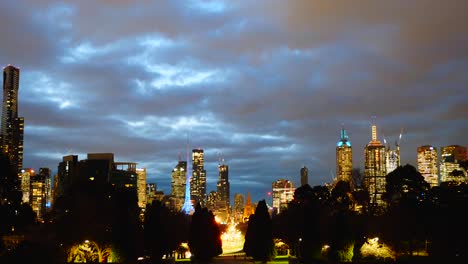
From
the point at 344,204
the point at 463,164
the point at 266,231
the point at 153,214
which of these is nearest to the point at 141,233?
the point at 153,214

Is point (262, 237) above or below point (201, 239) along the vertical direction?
above

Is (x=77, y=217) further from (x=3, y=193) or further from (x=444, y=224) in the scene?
(x=444, y=224)

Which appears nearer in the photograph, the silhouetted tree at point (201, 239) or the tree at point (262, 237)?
the tree at point (262, 237)

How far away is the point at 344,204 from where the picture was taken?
11044 centimetres

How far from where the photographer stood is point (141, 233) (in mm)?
73875

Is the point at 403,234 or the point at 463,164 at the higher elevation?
the point at 463,164

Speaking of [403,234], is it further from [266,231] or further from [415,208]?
[266,231]

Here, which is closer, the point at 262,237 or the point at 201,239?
the point at 262,237

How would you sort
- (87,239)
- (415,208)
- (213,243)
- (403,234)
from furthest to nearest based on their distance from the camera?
1. (213,243)
2. (415,208)
3. (403,234)
4. (87,239)

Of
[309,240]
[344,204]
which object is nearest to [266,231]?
[309,240]

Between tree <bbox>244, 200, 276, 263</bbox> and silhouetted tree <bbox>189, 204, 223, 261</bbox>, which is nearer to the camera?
tree <bbox>244, 200, 276, 263</bbox>

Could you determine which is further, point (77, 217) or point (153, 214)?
point (153, 214)

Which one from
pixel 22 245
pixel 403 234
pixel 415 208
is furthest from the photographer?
pixel 415 208

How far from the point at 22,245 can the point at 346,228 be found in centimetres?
3392
